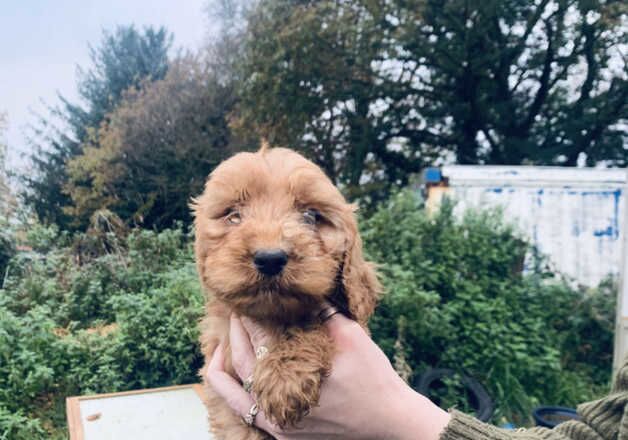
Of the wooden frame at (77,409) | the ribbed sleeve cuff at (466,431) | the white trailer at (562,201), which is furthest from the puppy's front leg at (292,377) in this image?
the white trailer at (562,201)

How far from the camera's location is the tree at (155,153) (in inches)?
357

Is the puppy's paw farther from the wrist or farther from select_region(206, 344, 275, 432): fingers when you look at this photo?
the wrist

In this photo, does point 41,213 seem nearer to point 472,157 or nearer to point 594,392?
point 594,392

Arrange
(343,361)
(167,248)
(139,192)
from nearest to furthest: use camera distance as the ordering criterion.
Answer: (343,361) < (167,248) < (139,192)

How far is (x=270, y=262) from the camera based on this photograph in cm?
194

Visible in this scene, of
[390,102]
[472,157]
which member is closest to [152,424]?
[390,102]

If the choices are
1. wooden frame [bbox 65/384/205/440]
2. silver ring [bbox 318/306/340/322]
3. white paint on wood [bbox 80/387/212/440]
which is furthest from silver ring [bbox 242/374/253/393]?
wooden frame [bbox 65/384/205/440]

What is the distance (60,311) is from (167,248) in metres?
1.66

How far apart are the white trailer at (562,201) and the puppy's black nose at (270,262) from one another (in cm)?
787

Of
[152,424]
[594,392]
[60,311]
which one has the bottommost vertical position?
[594,392]

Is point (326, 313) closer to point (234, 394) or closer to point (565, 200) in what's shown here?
point (234, 394)

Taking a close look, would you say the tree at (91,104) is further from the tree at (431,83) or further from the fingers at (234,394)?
the fingers at (234,394)

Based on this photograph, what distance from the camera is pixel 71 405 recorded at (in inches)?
142

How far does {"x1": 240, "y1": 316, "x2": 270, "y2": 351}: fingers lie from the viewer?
82.3 inches
